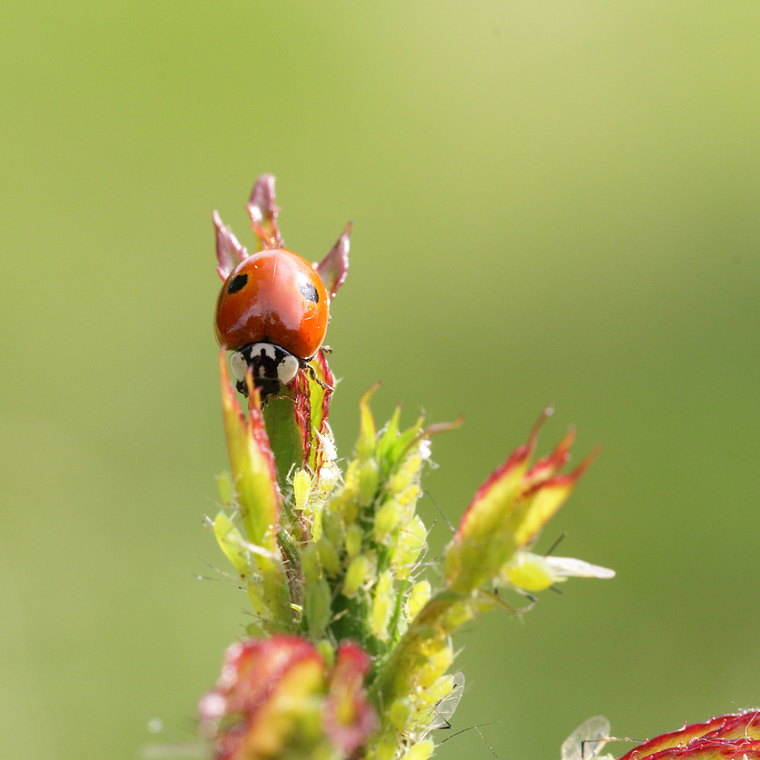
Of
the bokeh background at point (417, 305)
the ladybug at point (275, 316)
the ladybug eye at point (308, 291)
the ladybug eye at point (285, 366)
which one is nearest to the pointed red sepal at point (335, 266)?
the ladybug eye at point (285, 366)

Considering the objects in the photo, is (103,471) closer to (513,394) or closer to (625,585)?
(513,394)

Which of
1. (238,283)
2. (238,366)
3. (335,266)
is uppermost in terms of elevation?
(238,366)

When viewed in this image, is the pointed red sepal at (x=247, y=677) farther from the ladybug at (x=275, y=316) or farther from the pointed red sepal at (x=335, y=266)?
the ladybug at (x=275, y=316)

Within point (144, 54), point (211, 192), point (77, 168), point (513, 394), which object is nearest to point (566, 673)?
point (513, 394)

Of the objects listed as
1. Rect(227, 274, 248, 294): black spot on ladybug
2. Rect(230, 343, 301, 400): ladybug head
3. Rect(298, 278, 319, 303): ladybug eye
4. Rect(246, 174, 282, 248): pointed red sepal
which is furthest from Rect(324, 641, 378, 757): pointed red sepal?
Rect(298, 278, 319, 303): ladybug eye

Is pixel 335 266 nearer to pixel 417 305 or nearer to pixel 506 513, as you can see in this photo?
pixel 506 513

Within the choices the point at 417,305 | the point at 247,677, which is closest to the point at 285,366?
the point at 247,677
